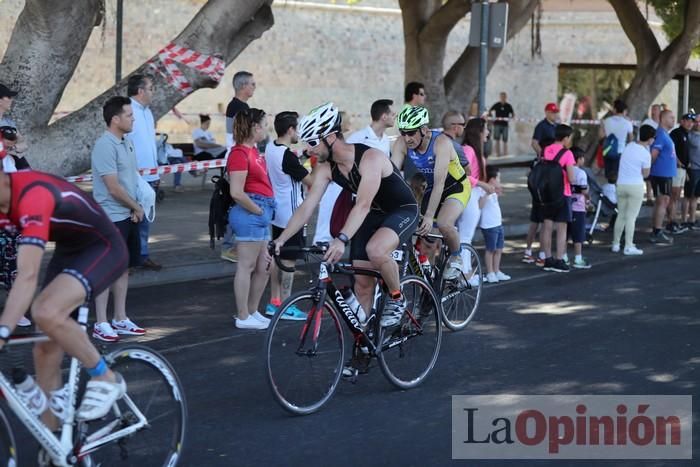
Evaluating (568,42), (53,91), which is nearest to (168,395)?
(53,91)

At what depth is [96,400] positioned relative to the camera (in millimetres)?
5164

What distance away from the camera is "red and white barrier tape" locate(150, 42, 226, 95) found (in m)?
11.9

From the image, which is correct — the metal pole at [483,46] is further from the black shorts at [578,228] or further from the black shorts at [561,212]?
the black shorts at [561,212]

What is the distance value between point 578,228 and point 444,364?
225 inches

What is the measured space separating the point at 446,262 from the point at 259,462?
3717 mm

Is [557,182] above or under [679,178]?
above

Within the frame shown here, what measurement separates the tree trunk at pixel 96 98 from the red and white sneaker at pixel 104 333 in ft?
8.71

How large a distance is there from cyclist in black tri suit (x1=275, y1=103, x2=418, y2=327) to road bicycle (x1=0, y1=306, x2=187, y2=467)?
5.11 ft

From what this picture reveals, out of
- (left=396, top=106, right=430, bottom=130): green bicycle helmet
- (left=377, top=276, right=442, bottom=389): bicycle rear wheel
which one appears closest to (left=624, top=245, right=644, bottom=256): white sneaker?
(left=396, top=106, right=430, bottom=130): green bicycle helmet

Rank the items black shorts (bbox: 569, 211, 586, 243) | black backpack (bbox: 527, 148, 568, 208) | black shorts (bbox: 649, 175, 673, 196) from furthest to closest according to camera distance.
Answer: black shorts (bbox: 649, 175, 673, 196) < black shorts (bbox: 569, 211, 586, 243) < black backpack (bbox: 527, 148, 568, 208)

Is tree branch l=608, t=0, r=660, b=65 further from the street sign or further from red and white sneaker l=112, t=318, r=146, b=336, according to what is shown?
red and white sneaker l=112, t=318, r=146, b=336

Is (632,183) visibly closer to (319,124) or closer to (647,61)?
(319,124)

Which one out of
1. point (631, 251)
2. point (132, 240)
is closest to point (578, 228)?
point (631, 251)

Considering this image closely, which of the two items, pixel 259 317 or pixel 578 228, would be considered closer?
pixel 259 317
